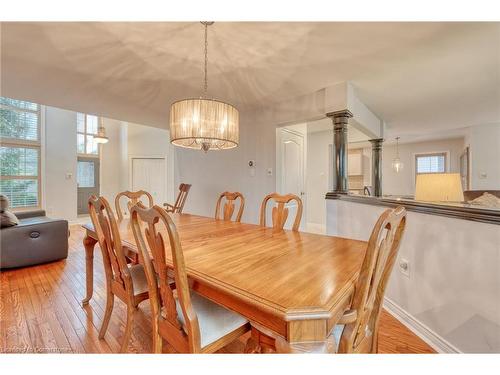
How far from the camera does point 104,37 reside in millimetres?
1875

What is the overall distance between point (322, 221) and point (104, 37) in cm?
491

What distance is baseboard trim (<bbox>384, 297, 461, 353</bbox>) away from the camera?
58.2 inches

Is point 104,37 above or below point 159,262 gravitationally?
above

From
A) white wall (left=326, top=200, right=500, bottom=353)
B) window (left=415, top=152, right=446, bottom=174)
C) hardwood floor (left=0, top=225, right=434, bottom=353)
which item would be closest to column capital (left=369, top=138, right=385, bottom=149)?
window (left=415, top=152, right=446, bottom=174)

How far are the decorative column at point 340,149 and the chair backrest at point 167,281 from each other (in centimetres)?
232

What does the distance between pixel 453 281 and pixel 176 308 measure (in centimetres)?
161

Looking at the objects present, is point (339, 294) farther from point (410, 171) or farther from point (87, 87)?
point (410, 171)

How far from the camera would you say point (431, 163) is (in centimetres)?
645

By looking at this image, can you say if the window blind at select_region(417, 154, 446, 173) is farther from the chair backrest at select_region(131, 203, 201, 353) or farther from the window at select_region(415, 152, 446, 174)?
the chair backrest at select_region(131, 203, 201, 353)

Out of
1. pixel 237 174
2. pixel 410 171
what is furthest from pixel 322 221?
pixel 410 171

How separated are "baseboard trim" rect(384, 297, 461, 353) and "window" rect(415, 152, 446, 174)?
19.3 feet

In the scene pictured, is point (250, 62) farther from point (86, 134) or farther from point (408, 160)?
point (86, 134)

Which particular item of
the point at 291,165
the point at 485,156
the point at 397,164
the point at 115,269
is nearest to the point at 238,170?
the point at 291,165
